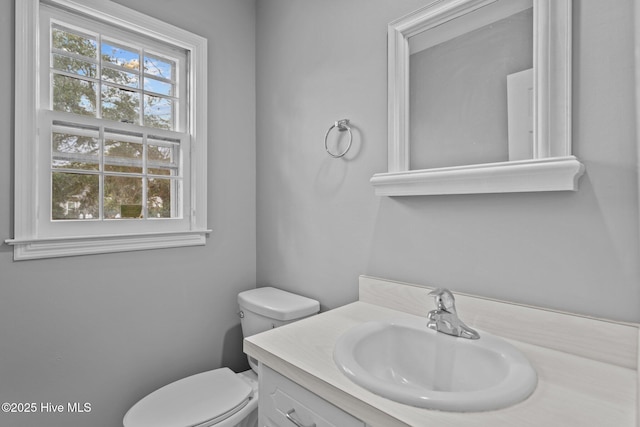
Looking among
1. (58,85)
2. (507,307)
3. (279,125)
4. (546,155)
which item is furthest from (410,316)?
(58,85)

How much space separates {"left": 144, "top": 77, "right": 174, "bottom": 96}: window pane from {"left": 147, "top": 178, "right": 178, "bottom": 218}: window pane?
0.46m

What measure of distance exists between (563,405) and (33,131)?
189cm

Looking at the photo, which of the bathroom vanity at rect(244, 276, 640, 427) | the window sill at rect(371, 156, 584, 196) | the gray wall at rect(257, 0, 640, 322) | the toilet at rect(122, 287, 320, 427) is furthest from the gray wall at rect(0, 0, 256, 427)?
the window sill at rect(371, 156, 584, 196)

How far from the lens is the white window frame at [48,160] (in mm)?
1268

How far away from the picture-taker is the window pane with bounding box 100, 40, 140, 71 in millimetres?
1531

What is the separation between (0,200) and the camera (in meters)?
1.24

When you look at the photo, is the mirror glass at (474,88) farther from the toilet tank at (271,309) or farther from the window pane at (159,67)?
the window pane at (159,67)

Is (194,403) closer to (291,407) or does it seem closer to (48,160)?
(291,407)

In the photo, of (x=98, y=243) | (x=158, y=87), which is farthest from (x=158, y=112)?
(x=98, y=243)

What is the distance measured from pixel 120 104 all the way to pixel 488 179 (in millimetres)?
1634

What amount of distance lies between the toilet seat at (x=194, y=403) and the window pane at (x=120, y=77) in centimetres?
143

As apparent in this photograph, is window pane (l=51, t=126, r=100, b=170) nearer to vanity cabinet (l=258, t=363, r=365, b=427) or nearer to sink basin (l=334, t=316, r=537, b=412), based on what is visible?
vanity cabinet (l=258, t=363, r=365, b=427)

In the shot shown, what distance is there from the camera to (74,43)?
1447 mm

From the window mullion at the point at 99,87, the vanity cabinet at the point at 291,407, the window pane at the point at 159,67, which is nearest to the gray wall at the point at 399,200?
the window pane at the point at 159,67
